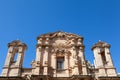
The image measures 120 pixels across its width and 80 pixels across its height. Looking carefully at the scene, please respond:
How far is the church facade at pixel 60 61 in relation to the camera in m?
18.8

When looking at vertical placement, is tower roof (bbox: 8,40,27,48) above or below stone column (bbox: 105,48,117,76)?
above

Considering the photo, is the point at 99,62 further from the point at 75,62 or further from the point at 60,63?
the point at 60,63

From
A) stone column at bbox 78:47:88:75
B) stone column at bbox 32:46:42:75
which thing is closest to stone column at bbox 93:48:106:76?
stone column at bbox 78:47:88:75

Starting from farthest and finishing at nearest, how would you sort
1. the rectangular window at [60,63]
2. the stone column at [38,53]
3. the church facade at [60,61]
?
the rectangular window at [60,63] < the stone column at [38,53] < the church facade at [60,61]

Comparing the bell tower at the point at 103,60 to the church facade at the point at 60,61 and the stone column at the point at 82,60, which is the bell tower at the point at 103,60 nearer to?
the church facade at the point at 60,61

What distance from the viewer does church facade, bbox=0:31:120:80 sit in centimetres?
1875

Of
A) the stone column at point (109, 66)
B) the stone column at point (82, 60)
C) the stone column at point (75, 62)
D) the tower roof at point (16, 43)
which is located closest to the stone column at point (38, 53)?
the tower roof at point (16, 43)

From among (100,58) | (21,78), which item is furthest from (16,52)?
(100,58)

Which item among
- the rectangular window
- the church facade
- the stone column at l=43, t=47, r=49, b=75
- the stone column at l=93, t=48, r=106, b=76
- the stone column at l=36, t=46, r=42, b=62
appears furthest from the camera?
the rectangular window

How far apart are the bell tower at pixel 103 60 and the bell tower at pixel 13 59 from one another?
7864 millimetres

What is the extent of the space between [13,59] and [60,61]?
5.05 m

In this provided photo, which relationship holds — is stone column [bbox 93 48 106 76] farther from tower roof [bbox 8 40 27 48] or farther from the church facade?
tower roof [bbox 8 40 27 48]

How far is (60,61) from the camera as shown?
21047 millimetres

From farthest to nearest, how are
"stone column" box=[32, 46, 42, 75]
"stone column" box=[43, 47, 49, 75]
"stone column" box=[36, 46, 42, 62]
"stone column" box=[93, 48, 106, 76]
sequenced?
"stone column" box=[36, 46, 42, 62]
"stone column" box=[93, 48, 106, 76]
"stone column" box=[43, 47, 49, 75]
"stone column" box=[32, 46, 42, 75]
